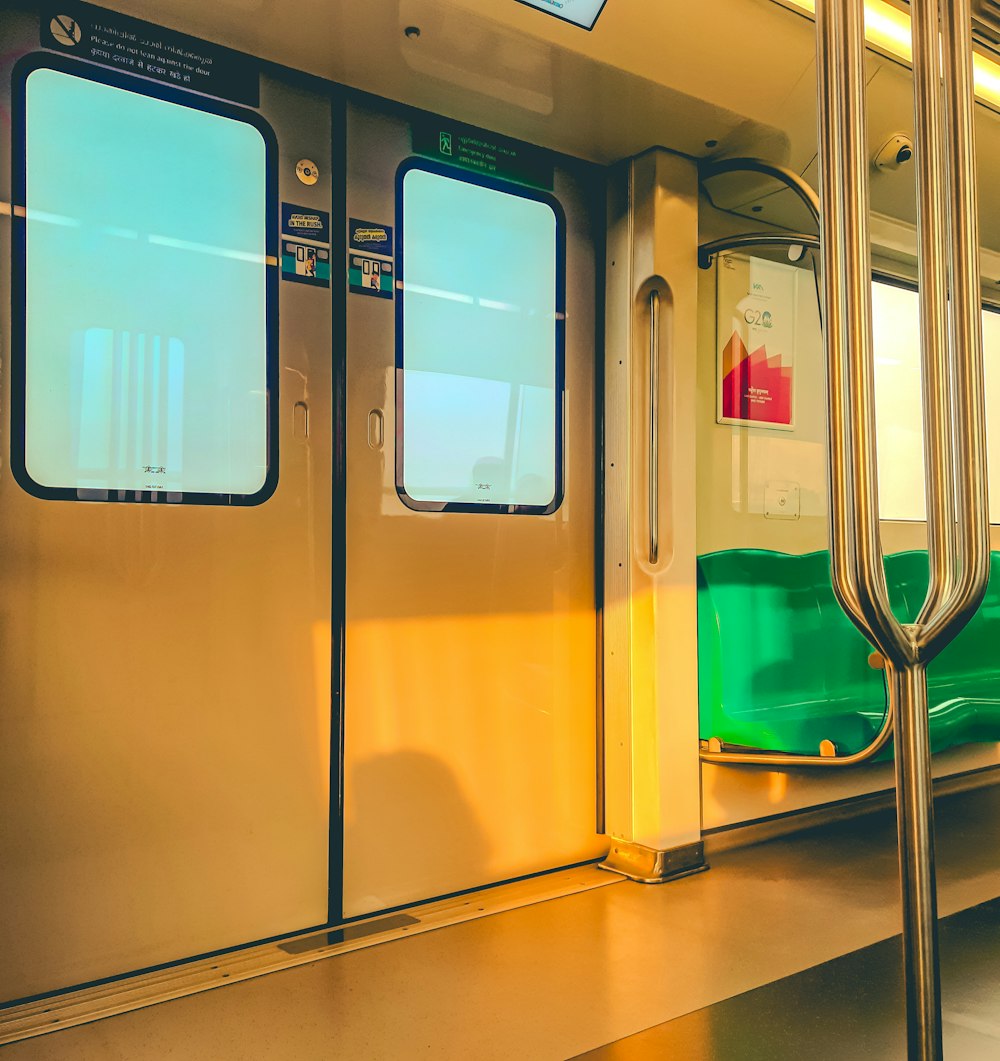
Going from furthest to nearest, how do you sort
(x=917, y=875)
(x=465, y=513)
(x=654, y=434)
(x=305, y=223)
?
(x=654, y=434)
(x=465, y=513)
(x=305, y=223)
(x=917, y=875)

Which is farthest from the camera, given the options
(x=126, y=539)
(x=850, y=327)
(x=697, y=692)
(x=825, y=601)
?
(x=825, y=601)

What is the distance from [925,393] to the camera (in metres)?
0.96

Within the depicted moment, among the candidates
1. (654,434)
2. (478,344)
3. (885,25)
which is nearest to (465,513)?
(478,344)

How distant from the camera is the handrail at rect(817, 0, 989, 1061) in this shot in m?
0.89

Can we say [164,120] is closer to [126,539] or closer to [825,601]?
[126,539]

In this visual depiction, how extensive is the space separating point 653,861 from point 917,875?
2.11 m

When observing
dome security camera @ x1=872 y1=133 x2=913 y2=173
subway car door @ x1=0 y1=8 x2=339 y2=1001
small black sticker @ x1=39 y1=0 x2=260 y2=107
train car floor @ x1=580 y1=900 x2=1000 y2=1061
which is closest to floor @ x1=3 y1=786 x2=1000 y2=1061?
train car floor @ x1=580 y1=900 x2=1000 y2=1061

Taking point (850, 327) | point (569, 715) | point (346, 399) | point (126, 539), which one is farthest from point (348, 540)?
point (850, 327)

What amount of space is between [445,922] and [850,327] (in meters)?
2.13

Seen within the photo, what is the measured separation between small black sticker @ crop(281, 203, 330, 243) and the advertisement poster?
1492 mm

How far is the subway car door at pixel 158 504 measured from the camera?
2100 mm

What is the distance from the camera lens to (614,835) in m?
3.04

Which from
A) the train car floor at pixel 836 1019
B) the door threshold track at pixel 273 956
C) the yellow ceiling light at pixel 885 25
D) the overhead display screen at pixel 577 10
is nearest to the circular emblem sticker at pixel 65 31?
the overhead display screen at pixel 577 10

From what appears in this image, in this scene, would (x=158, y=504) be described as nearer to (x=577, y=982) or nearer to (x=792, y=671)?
(x=577, y=982)
